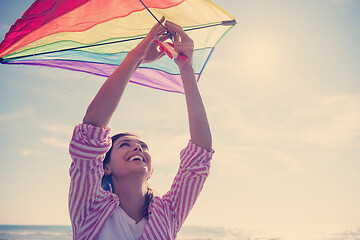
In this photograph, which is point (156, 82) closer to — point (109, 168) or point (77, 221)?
point (109, 168)

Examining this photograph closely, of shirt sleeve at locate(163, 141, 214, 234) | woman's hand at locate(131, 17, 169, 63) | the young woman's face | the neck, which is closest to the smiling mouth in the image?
the young woman's face

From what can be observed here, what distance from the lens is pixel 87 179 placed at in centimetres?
152

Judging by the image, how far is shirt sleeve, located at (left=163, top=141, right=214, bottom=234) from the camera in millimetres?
1801

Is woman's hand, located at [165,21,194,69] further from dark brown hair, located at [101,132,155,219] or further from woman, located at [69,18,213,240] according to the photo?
dark brown hair, located at [101,132,155,219]

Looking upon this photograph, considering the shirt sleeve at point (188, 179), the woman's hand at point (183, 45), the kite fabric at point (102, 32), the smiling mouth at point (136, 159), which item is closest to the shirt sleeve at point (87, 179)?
the smiling mouth at point (136, 159)

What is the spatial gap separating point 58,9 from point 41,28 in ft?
0.60

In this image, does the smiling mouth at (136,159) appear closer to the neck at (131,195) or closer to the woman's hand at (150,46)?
the neck at (131,195)

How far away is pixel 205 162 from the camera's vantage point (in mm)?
1828

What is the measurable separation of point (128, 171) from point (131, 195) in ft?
0.48

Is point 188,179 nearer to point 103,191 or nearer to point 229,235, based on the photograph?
point 103,191

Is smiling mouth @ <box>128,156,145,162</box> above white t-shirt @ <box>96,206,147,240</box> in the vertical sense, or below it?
above

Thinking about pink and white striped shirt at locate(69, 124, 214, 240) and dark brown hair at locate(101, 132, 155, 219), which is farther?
dark brown hair at locate(101, 132, 155, 219)

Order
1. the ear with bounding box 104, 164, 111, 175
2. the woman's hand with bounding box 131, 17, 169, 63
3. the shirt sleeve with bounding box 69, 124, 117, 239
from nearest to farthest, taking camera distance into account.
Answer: the shirt sleeve with bounding box 69, 124, 117, 239 → the woman's hand with bounding box 131, 17, 169, 63 → the ear with bounding box 104, 164, 111, 175

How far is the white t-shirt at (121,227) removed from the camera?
1.59 m
